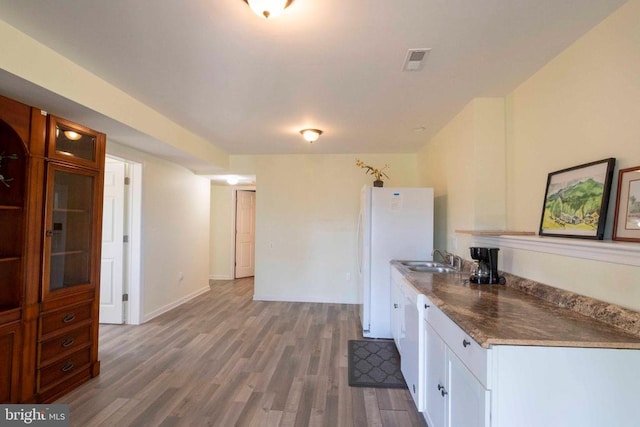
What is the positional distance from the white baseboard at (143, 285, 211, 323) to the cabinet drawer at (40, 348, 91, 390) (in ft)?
4.70

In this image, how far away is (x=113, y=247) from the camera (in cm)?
378

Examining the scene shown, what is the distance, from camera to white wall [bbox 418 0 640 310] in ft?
4.62

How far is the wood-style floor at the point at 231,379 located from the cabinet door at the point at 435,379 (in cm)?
29

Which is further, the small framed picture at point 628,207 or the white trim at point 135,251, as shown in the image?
the white trim at point 135,251

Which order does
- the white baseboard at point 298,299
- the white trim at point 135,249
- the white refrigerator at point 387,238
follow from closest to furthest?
1. the white refrigerator at point 387,238
2. the white trim at point 135,249
3. the white baseboard at point 298,299

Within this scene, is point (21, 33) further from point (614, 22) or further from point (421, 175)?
point (421, 175)

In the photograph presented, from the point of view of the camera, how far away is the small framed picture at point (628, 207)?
1.33 m

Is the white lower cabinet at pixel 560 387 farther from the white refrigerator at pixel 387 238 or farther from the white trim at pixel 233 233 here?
the white trim at pixel 233 233

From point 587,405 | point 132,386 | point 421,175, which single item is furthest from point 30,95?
point 421,175

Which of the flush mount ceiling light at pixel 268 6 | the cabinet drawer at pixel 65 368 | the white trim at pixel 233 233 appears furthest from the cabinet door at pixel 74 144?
the white trim at pixel 233 233

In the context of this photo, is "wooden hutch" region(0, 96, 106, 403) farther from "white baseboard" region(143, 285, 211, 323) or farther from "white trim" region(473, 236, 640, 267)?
"white trim" region(473, 236, 640, 267)

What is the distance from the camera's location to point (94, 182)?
2.51 metres

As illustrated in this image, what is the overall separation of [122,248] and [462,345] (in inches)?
158

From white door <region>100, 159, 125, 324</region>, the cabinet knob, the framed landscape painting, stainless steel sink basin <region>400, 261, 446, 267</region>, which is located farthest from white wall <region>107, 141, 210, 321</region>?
the framed landscape painting
